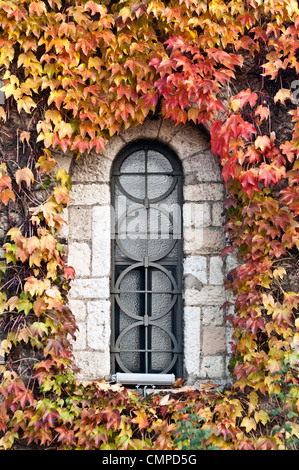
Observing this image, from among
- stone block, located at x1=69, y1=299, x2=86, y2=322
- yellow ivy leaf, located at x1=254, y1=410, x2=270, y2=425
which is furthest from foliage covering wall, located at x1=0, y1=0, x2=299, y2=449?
stone block, located at x1=69, y1=299, x2=86, y2=322

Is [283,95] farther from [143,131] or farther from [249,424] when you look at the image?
[249,424]

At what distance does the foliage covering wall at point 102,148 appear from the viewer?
A: 327cm

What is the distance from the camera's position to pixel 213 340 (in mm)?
3547

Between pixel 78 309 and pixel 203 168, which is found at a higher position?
pixel 203 168

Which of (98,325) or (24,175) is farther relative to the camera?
(98,325)

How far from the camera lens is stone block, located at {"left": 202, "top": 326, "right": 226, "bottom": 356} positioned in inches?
139

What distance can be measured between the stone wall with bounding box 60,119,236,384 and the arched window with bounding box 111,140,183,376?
0.39 ft

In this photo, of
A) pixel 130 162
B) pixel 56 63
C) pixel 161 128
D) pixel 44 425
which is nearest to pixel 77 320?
pixel 44 425

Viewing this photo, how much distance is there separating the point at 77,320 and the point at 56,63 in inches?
74.7

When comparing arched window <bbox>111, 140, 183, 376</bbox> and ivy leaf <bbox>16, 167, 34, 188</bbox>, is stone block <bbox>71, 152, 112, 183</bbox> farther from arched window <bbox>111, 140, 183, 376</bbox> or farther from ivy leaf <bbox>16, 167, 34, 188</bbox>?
ivy leaf <bbox>16, 167, 34, 188</bbox>

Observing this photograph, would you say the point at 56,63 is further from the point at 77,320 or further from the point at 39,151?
the point at 77,320

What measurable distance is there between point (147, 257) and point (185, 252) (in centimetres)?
31

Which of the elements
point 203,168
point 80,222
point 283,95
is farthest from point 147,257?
point 283,95

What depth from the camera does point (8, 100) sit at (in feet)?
11.5
